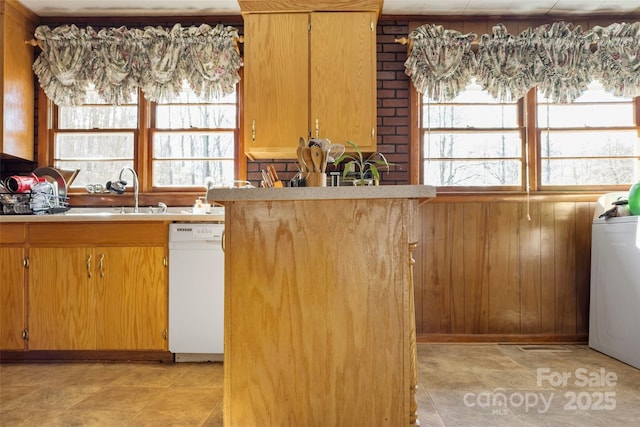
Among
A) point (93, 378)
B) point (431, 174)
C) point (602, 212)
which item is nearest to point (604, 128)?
point (602, 212)

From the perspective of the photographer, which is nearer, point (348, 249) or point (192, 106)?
point (348, 249)

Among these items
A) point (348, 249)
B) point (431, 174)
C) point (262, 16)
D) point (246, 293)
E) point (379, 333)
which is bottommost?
point (379, 333)

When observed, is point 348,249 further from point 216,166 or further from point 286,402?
point 216,166

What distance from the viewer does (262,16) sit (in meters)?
3.03

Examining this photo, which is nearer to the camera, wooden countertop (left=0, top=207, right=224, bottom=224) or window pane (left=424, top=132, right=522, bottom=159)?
wooden countertop (left=0, top=207, right=224, bottom=224)

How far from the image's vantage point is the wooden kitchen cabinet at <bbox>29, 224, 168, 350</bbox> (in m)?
2.72

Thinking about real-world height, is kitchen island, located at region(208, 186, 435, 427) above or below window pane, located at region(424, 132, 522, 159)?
below

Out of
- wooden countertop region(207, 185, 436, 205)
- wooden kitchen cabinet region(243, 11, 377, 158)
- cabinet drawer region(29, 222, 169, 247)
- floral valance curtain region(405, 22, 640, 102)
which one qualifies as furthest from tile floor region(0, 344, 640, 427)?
floral valance curtain region(405, 22, 640, 102)

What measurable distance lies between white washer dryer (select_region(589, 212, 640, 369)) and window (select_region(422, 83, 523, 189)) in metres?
0.75

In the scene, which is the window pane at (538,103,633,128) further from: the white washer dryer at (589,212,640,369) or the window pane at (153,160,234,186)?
the window pane at (153,160,234,186)

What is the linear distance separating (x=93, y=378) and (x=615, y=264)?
328 cm

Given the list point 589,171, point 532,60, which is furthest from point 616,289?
point 532,60

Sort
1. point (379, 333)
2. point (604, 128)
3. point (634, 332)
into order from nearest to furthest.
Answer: point (379, 333), point (634, 332), point (604, 128)

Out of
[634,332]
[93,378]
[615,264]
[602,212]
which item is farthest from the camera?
[602,212]
